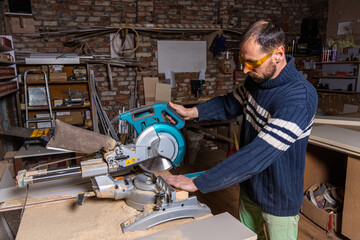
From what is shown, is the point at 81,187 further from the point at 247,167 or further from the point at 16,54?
the point at 16,54

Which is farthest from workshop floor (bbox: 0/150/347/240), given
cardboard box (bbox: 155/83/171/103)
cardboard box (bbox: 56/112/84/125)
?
cardboard box (bbox: 56/112/84/125)

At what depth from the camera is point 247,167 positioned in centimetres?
103

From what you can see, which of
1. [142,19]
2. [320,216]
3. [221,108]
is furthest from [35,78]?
[320,216]

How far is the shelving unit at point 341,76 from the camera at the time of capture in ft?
15.2

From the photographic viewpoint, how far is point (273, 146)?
103cm

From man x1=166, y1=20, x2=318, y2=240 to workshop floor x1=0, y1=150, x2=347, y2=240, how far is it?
1.21 metres

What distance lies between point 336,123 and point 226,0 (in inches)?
123

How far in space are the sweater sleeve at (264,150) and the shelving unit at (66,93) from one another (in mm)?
3179

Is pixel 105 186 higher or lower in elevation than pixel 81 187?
higher

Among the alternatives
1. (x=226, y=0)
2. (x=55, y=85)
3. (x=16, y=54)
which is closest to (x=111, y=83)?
(x=55, y=85)

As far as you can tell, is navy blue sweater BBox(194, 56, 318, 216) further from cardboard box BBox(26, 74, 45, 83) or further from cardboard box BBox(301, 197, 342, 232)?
cardboard box BBox(26, 74, 45, 83)

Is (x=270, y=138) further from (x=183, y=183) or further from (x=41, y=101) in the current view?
(x=41, y=101)

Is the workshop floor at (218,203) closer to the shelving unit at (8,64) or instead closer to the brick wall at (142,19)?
the brick wall at (142,19)

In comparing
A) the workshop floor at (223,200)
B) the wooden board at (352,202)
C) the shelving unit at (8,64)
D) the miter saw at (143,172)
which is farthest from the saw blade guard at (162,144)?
the shelving unit at (8,64)
